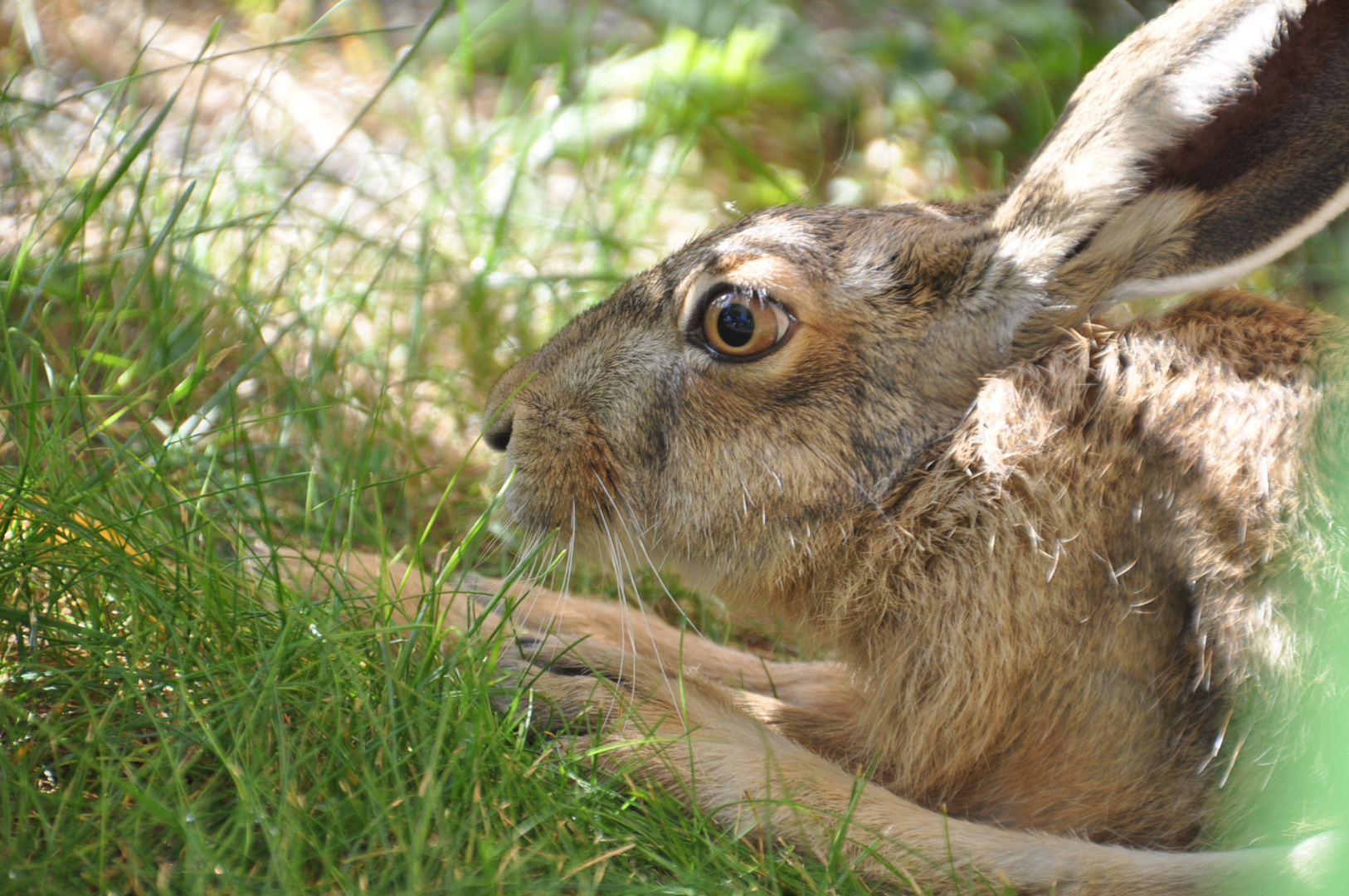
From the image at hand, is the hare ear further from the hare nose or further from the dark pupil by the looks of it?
the hare nose

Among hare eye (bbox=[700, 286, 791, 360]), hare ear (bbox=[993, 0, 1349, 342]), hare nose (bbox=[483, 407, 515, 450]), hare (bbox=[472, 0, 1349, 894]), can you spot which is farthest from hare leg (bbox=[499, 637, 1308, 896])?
hare ear (bbox=[993, 0, 1349, 342])

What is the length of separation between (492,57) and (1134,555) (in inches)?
178

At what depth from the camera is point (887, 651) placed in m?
2.67

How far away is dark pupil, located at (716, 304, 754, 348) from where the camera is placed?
273cm


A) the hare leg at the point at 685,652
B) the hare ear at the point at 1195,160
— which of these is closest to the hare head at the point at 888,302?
the hare ear at the point at 1195,160

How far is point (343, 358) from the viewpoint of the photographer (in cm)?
404

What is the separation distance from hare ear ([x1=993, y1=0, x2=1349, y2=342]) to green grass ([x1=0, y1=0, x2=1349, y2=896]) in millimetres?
1099

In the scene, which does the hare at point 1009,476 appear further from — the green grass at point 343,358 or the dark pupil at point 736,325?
the green grass at point 343,358

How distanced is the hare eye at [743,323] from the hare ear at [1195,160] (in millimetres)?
536

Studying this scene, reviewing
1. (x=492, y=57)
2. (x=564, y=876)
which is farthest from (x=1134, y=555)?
(x=492, y=57)

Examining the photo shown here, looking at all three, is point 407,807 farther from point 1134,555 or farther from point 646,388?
point 1134,555

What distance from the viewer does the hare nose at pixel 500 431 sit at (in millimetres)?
2973

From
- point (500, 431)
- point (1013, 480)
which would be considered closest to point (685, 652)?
point (500, 431)

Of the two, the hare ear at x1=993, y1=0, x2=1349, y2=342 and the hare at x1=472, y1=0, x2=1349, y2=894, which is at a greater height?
the hare ear at x1=993, y1=0, x2=1349, y2=342
